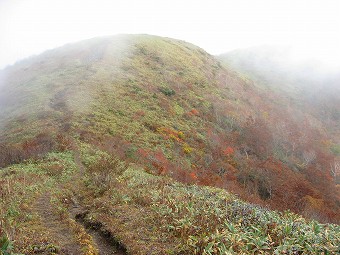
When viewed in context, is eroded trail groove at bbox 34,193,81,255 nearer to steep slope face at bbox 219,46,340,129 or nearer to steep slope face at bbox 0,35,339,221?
steep slope face at bbox 0,35,339,221

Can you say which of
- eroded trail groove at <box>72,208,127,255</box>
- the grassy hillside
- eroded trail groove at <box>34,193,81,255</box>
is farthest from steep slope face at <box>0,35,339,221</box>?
eroded trail groove at <box>72,208,127,255</box>

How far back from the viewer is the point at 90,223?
1235 cm

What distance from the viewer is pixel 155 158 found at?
1242 inches

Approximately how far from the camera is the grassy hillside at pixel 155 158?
406 inches

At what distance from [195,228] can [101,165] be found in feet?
28.4

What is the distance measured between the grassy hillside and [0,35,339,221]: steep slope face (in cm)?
24

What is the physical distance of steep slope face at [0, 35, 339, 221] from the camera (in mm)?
31297

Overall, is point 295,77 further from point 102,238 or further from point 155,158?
point 102,238

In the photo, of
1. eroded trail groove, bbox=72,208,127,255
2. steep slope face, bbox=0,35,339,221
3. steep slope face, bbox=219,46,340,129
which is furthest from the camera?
steep slope face, bbox=219,46,340,129

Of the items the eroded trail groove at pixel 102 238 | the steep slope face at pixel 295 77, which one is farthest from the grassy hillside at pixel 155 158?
the steep slope face at pixel 295 77

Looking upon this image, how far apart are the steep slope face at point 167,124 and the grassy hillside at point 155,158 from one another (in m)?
0.24

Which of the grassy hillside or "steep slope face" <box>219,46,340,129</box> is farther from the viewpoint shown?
"steep slope face" <box>219,46,340,129</box>


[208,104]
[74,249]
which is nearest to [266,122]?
[208,104]

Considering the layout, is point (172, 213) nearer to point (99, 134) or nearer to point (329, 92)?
point (99, 134)
